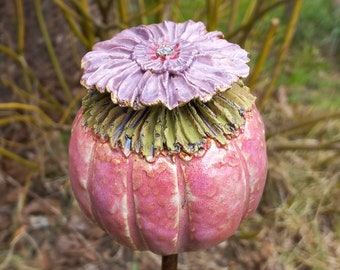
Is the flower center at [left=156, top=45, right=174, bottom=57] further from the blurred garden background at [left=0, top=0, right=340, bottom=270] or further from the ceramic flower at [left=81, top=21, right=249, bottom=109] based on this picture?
the blurred garden background at [left=0, top=0, right=340, bottom=270]

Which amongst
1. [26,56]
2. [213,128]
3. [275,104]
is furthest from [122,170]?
[275,104]

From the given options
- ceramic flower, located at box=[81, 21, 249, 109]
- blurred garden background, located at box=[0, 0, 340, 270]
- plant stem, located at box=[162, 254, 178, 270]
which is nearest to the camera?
ceramic flower, located at box=[81, 21, 249, 109]

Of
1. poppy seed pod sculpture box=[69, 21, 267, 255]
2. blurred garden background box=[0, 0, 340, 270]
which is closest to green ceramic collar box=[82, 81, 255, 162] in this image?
poppy seed pod sculpture box=[69, 21, 267, 255]

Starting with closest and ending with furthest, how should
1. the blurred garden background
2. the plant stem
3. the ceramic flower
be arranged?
the ceramic flower → the plant stem → the blurred garden background

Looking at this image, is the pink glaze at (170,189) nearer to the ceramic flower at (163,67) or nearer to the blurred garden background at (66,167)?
the ceramic flower at (163,67)

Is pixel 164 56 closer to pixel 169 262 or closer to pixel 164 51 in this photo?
pixel 164 51

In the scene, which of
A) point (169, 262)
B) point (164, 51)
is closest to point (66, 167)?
point (169, 262)

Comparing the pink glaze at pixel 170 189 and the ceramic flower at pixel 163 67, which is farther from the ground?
the ceramic flower at pixel 163 67

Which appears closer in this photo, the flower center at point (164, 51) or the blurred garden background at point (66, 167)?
the flower center at point (164, 51)

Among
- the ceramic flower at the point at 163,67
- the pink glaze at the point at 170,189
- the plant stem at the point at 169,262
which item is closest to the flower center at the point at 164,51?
the ceramic flower at the point at 163,67
